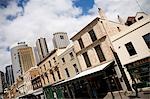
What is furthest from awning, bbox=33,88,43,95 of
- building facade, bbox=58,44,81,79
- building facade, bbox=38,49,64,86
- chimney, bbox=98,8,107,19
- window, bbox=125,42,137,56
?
window, bbox=125,42,137,56

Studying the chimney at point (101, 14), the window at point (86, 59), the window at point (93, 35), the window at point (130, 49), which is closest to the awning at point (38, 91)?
Answer: the window at point (86, 59)

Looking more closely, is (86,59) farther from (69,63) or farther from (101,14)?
(101,14)

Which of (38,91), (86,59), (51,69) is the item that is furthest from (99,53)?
(38,91)

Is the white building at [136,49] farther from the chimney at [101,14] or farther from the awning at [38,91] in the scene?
the awning at [38,91]

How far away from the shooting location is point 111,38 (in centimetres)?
2427

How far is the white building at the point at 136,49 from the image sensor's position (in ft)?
66.6

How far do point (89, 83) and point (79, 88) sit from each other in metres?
3.58

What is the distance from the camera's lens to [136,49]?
21.4 meters

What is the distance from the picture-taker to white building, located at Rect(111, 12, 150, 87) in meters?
20.3

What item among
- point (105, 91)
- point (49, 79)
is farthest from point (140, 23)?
point (49, 79)

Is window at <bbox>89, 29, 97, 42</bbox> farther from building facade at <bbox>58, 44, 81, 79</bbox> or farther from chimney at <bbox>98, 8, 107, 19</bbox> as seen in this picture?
building facade at <bbox>58, 44, 81, 79</bbox>

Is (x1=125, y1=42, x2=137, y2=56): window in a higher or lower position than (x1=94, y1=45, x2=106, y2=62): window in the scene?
lower

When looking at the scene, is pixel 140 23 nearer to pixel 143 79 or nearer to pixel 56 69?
pixel 143 79

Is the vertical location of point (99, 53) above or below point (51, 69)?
below
